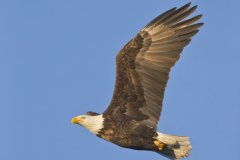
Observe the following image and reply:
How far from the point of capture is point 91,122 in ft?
28.5

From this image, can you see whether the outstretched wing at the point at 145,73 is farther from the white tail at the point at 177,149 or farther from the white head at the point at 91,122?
the white tail at the point at 177,149

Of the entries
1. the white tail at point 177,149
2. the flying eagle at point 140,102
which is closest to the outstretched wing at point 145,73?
the flying eagle at point 140,102

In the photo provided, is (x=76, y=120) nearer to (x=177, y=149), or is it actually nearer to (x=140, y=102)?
(x=140, y=102)

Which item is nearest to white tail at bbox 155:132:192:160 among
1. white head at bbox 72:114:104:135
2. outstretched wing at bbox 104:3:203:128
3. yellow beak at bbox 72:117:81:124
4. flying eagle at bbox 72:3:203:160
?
flying eagle at bbox 72:3:203:160

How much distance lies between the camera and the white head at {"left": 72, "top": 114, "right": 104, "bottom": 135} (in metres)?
8.63

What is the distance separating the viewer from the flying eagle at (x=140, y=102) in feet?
27.8

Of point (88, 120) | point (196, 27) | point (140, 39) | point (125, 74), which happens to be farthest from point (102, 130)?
point (196, 27)

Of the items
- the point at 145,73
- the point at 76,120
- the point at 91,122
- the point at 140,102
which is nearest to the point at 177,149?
the point at 140,102

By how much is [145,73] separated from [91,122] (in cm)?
134

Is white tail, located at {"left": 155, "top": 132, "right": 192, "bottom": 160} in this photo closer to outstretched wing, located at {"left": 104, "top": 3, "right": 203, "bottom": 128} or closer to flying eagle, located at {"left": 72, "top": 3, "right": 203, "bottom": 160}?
flying eagle, located at {"left": 72, "top": 3, "right": 203, "bottom": 160}

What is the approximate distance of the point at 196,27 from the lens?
883 centimetres

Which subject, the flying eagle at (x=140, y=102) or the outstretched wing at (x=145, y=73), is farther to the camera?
the outstretched wing at (x=145, y=73)

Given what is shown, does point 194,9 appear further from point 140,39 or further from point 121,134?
point 121,134

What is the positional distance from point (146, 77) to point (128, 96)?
1.58ft
